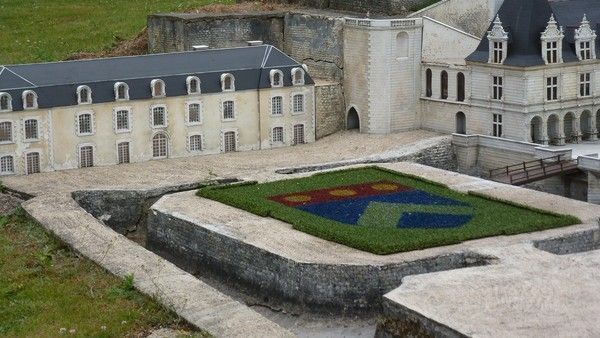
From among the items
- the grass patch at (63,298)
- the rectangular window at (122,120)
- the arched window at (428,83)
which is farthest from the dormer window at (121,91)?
the arched window at (428,83)

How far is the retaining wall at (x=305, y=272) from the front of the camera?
3828cm

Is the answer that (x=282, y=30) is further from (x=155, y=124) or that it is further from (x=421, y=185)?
(x=421, y=185)

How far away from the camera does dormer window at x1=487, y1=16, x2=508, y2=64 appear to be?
50.7m

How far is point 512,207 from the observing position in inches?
1724

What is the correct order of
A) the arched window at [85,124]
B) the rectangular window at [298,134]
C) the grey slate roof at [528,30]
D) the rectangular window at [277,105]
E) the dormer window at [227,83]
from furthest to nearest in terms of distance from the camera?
the rectangular window at [298,134], the rectangular window at [277,105], the dormer window at [227,83], the grey slate roof at [528,30], the arched window at [85,124]

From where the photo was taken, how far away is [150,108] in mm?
51219

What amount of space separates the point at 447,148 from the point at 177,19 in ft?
41.4

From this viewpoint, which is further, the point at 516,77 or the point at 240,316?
the point at 516,77

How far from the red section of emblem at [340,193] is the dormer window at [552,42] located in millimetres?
7600

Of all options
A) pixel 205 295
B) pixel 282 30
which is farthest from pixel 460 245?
pixel 282 30

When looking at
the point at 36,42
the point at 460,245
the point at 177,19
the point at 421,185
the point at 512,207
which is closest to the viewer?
the point at 460,245

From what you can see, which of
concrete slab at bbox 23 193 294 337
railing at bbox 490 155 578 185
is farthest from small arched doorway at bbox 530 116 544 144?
concrete slab at bbox 23 193 294 337

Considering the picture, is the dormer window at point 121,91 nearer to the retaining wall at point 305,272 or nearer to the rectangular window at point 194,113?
the rectangular window at point 194,113

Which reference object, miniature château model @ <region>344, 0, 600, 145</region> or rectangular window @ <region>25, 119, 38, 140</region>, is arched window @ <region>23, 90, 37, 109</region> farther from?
miniature château model @ <region>344, 0, 600, 145</region>
